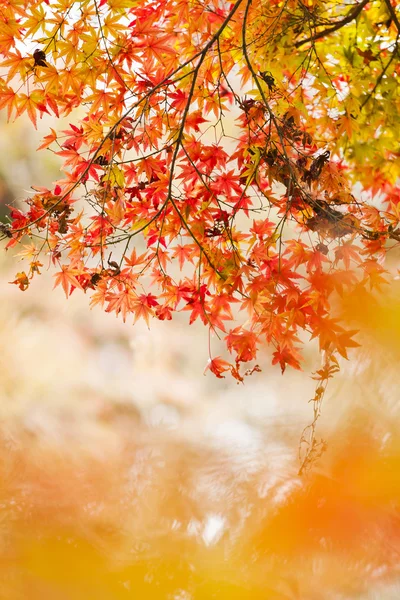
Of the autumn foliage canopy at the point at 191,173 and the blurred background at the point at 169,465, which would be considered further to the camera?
the blurred background at the point at 169,465

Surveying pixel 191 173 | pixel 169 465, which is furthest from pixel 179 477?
pixel 191 173

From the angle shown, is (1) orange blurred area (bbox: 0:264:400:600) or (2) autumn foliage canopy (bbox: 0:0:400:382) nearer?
(2) autumn foliage canopy (bbox: 0:0:400:382)

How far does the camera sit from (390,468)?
2.34 meters

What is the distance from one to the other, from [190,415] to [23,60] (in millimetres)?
2240

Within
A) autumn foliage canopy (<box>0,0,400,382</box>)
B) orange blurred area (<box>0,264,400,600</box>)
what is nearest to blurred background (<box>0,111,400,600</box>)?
orange blurred area (<box>0,264,400,600</box>)

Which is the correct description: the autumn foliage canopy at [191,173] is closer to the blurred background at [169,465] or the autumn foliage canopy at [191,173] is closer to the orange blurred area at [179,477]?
the orange blurred area at [179,477]

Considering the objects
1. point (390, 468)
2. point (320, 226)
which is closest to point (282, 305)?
point (320, 226)

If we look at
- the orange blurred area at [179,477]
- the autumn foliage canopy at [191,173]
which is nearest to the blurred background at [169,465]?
the orange blurred area at [179,477]

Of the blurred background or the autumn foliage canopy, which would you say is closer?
the autumn foliage canopy

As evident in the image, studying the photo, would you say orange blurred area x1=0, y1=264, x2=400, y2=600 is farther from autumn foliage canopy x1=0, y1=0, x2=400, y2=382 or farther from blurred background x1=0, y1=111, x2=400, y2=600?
autumn foliage canopy x1=0, y1=0, x2=400, y2=382

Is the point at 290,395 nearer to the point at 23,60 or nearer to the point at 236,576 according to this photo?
the point at 236,576

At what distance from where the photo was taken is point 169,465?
2959 mm

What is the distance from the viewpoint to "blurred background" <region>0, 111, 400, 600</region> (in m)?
2.37

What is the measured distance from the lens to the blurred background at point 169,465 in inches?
93.2
